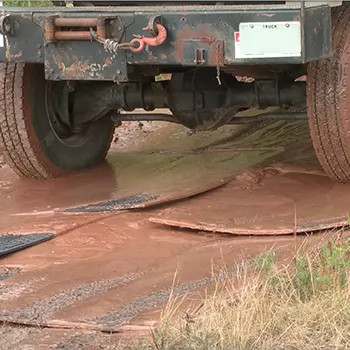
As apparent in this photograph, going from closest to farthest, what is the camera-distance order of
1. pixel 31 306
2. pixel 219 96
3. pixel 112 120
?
1. pixel 31 306
2. pixel 219 96
3. pixel 112 120

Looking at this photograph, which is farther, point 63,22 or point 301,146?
point 301,146

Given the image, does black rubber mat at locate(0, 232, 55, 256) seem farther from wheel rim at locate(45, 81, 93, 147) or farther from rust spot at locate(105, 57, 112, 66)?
wheel rim at locate(45, 81, 93, 147)

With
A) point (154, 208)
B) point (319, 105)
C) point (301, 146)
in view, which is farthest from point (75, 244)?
point (301, 146)

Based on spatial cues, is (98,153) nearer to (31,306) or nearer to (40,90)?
(40,90)

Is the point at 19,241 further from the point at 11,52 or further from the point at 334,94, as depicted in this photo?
the point at 334,94

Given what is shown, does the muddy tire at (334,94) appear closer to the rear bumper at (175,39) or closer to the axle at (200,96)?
the rear bumper at (175,39)

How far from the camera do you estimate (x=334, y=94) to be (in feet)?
17.6

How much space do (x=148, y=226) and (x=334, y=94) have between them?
127 cm

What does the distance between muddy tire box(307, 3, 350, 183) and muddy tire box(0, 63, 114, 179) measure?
1.84m

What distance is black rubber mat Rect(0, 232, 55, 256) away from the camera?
484 cm

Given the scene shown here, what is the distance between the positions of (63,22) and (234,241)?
1.51 m

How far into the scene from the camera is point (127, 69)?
17.3ft

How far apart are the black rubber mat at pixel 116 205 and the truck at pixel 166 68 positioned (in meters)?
0.71

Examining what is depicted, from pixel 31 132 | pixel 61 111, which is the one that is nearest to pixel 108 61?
pixel 31 132
